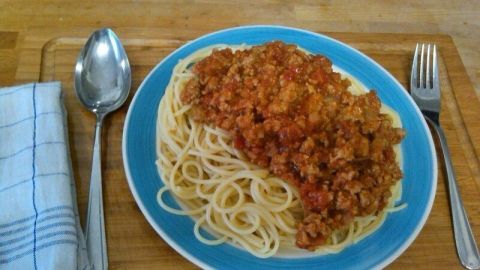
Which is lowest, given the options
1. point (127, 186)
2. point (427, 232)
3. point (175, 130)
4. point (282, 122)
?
point (427, 232)

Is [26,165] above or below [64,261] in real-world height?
above

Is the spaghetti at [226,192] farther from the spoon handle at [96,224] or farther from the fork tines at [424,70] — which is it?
the fork tines at [424,70]

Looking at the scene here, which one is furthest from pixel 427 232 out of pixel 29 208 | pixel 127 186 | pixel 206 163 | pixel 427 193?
pixel 29 208

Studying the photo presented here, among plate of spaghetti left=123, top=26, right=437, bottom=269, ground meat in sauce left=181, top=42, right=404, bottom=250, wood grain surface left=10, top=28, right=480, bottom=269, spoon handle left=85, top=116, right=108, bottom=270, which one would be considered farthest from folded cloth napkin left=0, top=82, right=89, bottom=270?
ground meat in sauce left=181, top=42, right=404, bottom=250

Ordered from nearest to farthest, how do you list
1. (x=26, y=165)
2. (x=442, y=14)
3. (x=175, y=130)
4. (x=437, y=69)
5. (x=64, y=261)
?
1. (x=64, y=261)
2. (x=26, y=165)
3. (x=175, y=130)
4. (x=437, y=69)
5. (x=442, y=14)

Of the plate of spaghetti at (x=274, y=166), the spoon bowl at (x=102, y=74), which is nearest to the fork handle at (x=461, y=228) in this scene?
the plate of spaghetti at (x=274, y=166)

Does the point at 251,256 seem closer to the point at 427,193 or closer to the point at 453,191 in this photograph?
the point at 427,193
